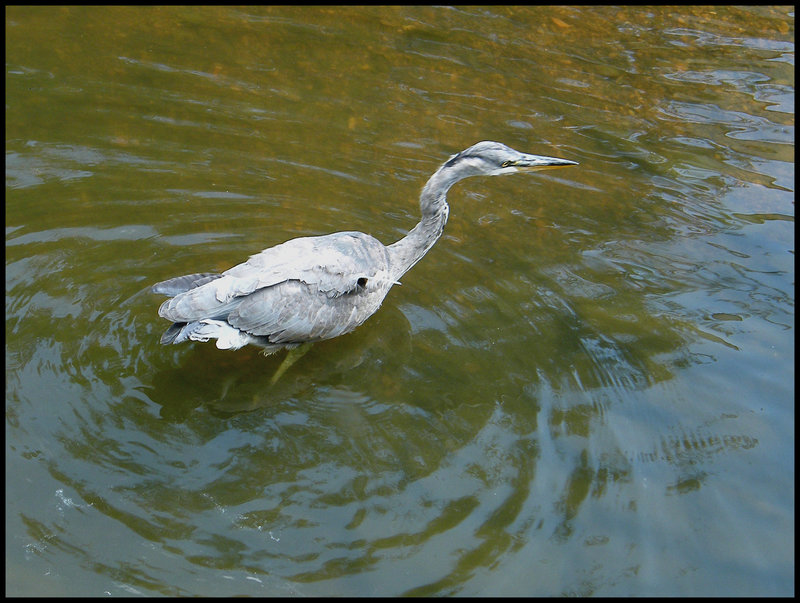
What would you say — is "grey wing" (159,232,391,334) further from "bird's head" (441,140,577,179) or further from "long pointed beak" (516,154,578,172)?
"long pointed beak" (516,154,578,172)

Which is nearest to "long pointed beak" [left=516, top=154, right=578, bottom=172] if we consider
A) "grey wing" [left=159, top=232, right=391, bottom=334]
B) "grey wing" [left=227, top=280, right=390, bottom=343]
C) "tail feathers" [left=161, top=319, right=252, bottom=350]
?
"grey wing" [left=159, top=232, right=391, bottom=334]

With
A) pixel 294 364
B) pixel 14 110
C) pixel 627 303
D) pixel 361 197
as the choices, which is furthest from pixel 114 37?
pixel 627 303

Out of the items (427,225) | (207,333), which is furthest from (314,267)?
(427,225)

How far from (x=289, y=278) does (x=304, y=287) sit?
0.13 m

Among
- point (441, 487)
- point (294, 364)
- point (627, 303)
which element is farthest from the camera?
point (627, 303)

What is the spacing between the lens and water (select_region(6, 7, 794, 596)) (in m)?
4.56

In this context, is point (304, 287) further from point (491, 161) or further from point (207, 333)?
point (491, 161)

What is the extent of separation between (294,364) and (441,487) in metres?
1.67

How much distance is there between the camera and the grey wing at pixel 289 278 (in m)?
5.41

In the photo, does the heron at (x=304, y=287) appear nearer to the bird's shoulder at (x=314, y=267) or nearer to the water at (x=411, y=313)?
the bird's shoulder at (x=314, y=267)

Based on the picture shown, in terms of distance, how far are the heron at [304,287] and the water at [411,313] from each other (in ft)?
1.20

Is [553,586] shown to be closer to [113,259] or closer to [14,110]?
[113,259]

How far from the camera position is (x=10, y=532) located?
4.35m

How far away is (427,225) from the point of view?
6.31 meters
